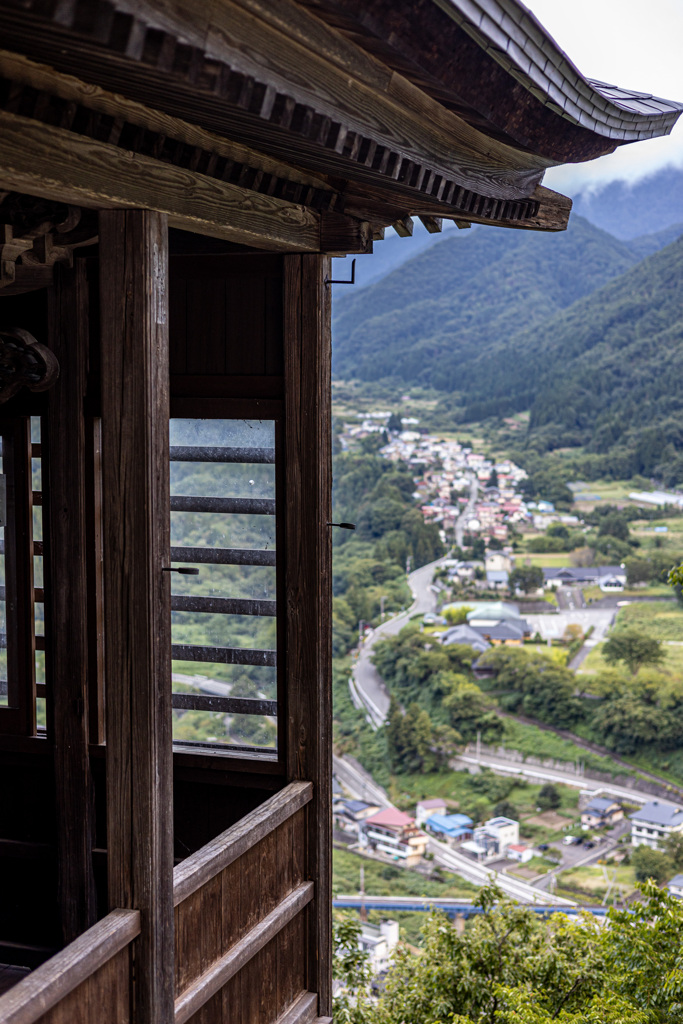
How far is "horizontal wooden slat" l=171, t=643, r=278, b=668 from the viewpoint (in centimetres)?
294

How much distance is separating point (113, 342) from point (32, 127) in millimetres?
413

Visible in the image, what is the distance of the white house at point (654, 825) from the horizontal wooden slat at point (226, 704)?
26.6 metres

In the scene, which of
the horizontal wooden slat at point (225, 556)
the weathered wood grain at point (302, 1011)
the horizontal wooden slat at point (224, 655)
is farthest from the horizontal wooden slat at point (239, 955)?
the horizontal wooden slat at point (225, 556)

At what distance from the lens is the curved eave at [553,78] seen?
1.53 metres

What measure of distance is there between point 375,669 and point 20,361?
32.7 metres

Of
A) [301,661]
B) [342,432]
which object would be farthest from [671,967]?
[342,432]

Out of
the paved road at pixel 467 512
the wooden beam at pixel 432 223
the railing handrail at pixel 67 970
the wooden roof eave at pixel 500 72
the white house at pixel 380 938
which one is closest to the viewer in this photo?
the wooden roof eave at pixel 500 72

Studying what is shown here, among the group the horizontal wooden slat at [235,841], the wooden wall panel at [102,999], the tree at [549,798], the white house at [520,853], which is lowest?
the white house at [520,853]

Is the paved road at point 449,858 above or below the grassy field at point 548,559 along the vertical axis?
below

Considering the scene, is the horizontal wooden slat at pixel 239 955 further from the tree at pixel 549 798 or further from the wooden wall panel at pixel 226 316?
the tree at pixel 549 798

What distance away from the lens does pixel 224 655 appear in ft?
9.84

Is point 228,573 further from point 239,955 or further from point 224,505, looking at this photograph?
point 239,955

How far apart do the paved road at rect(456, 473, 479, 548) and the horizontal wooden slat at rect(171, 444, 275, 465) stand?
126 feet

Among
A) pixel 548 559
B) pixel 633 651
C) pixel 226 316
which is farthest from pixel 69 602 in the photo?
pixel 548 559
